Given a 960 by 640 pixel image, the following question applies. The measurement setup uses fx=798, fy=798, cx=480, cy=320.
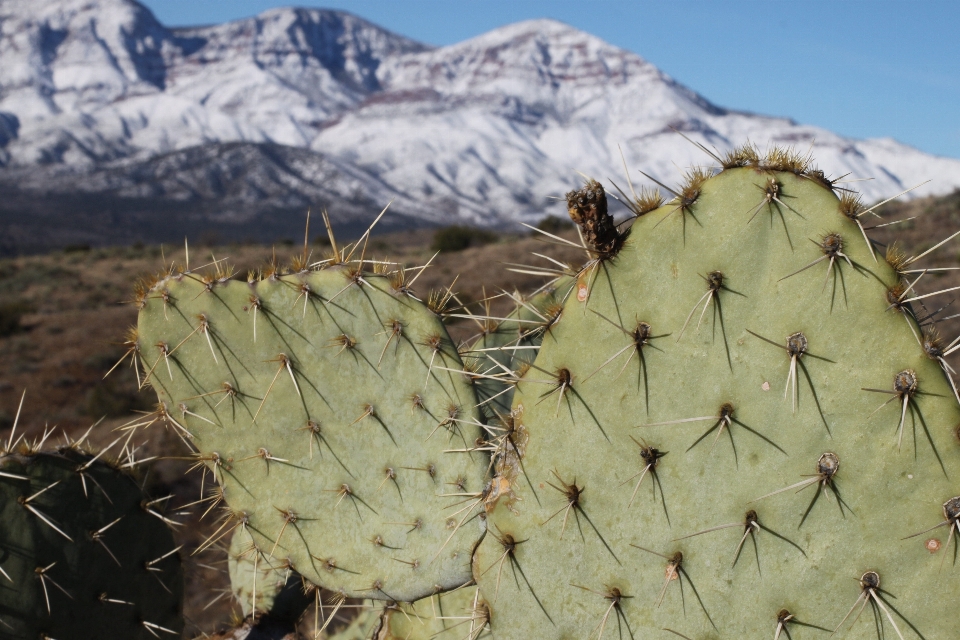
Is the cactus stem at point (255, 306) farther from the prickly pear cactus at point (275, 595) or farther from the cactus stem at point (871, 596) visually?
the cactus stem at point (871, 596)

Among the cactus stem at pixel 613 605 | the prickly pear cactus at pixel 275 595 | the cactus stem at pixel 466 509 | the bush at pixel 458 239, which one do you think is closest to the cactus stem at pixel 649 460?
the cactus stem at pixel 613 605

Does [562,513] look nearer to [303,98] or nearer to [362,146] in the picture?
[362,146]

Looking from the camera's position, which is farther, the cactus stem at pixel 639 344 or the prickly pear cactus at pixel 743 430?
the cactus stem at pixel 639 344

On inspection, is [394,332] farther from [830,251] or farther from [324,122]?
[324,122]

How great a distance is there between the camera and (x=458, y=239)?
2875cm

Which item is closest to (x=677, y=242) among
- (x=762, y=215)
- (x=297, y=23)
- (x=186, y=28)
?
(x=762, y=215)

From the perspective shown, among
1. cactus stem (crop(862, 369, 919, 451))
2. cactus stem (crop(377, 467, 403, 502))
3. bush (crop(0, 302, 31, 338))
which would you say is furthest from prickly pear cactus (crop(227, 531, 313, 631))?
bush (crop(0, 302, 31, 338))

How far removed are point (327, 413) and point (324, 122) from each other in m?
137

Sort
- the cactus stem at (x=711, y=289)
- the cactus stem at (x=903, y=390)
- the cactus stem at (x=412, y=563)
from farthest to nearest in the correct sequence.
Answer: the cactus stem at (x=412, y=563) → the cactus stem at (x=711, y=289) → the cactus stem at (x=903, y=390)

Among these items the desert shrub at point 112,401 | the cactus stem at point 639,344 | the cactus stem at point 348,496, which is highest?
the cactus stem at point 639,344

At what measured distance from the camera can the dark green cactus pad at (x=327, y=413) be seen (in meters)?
2.13

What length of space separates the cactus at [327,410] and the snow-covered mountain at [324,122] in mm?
68980

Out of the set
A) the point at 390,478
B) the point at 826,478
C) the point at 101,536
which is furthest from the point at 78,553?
the point at 826,478

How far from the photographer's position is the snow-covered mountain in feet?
310
